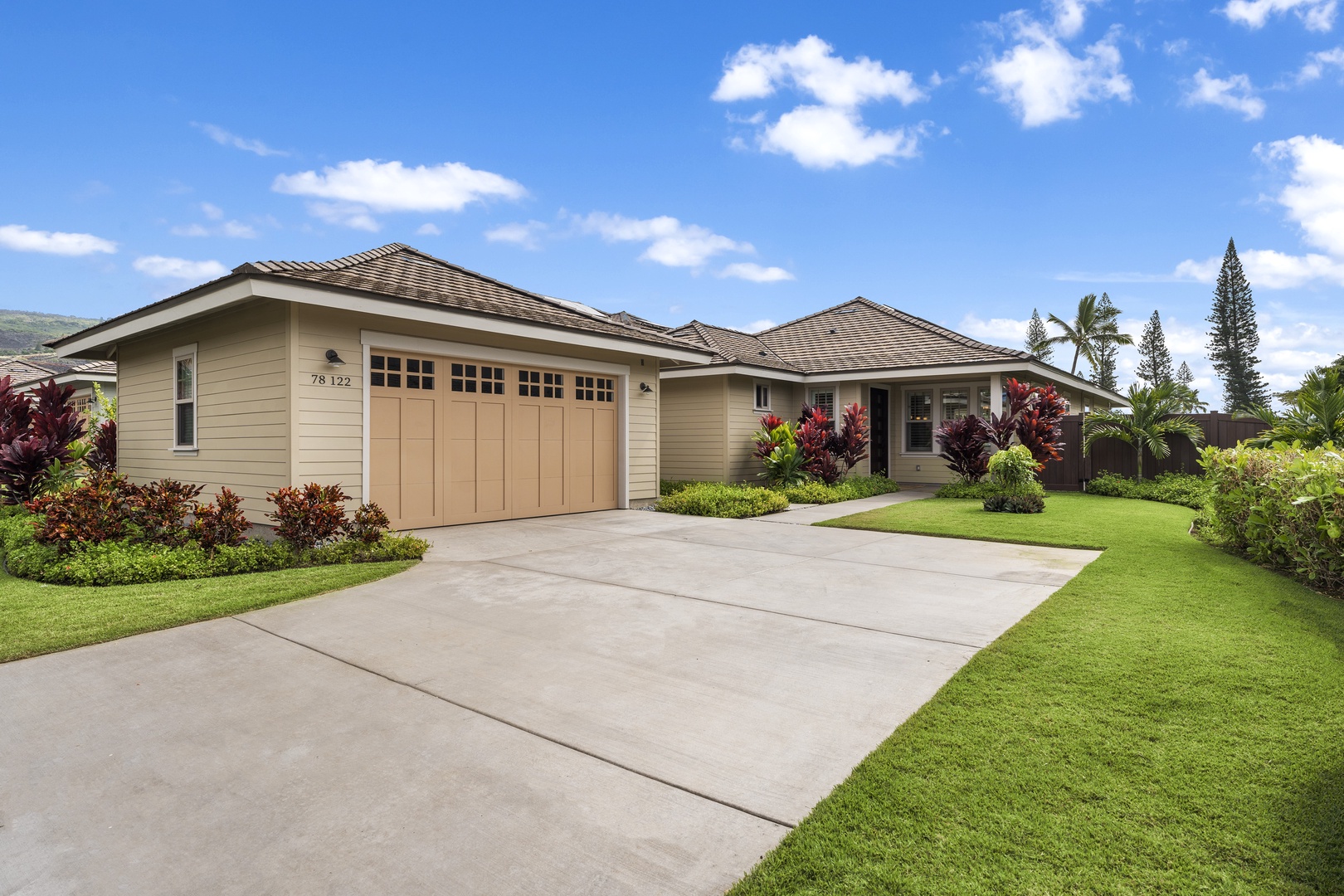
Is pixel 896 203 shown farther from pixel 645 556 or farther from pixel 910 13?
pixel 645 556

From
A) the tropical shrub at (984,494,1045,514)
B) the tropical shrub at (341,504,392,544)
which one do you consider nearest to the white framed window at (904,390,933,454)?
the tropical shrub at (984,494,1045,514)

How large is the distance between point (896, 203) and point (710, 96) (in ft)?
22.6

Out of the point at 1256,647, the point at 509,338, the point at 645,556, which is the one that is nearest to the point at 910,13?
the point at 509,338

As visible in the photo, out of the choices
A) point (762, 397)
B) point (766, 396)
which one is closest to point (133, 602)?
point (762, 397)

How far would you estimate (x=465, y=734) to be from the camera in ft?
9.52

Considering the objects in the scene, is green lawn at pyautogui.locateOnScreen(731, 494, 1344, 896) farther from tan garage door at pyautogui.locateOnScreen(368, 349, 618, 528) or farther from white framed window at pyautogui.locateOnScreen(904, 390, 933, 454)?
white framed window at pyautogui.locateOnScreen(904, 390, 933, 454)

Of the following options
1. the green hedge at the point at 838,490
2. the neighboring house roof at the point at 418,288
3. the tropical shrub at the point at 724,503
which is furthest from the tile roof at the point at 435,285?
the green hedge at the point at 838,490

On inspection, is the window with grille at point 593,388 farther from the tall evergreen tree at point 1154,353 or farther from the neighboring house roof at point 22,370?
the tall evergreen tree at point 1154,353

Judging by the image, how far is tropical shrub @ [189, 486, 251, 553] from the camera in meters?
6.68

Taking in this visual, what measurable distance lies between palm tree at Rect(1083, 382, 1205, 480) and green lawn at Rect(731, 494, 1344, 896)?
448 inches

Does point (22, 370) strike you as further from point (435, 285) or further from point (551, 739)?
point (551, 739)

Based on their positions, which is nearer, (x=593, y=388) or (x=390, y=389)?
(x=390, y=389)

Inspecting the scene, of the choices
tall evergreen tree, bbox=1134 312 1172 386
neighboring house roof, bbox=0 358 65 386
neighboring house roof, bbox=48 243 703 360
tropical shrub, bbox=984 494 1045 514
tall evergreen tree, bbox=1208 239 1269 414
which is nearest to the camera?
neighboring house roof, bbox=48 243 703 360

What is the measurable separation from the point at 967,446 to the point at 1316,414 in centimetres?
554
